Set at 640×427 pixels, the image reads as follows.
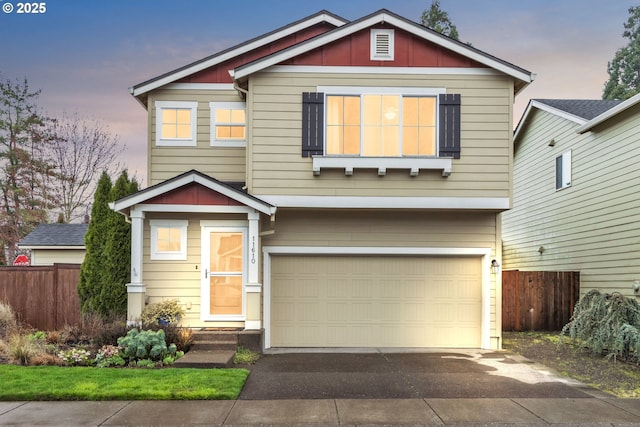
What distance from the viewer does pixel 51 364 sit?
8.77 meters

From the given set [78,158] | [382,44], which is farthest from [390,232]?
[78,158]

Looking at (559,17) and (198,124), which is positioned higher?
(559,17)

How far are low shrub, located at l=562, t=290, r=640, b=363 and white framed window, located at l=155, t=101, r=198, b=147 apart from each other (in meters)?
9.26

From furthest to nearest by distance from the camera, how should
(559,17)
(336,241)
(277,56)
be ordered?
(559,17), (336,241), (277,56)

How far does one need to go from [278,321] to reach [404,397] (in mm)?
4783

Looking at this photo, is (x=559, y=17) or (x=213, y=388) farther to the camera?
(x=559, y=17)

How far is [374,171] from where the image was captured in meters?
10.8

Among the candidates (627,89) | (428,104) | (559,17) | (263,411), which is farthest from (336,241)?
(627,89)

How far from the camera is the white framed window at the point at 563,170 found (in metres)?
15.1

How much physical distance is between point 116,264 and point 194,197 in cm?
263

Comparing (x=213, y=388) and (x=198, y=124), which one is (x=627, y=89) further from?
(x=213, y=388)

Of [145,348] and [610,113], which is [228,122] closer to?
[145,348]

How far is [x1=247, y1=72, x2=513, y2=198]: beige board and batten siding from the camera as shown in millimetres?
10773

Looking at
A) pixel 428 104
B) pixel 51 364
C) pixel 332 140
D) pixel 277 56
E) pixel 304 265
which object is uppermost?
pixel 277 56
